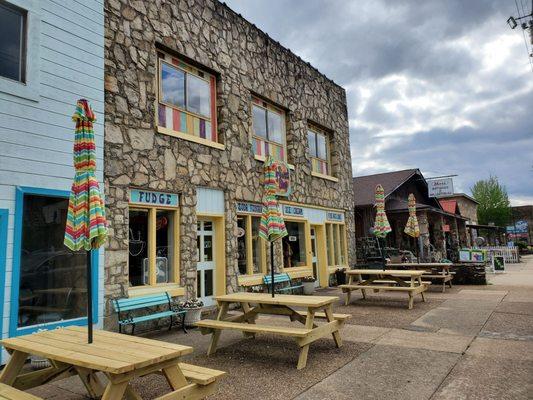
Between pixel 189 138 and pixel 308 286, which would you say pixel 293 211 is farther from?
pixel 189 138

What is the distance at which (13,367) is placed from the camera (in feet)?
12.9

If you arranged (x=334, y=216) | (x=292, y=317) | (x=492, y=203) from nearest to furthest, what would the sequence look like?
(x=292, y=317) < (x=334, y=216) < (x=492, y=203)

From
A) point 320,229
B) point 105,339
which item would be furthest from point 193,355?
point 320,229

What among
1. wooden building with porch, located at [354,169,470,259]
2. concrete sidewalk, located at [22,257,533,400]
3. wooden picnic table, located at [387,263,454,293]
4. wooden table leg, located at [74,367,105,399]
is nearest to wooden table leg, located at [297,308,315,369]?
concrete sidewalk, located at [22,257,533,400]

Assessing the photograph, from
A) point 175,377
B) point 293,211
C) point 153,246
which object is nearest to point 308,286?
point 293,211

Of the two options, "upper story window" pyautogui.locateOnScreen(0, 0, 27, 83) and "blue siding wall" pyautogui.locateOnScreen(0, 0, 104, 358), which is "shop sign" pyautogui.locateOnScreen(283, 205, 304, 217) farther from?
"upper story window" pyautogui.locateOnScreen(0, 0, 27, 83)

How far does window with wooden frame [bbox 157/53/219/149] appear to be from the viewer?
8.66 meters

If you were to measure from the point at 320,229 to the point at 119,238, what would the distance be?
8.56 metres

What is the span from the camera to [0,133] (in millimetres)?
5699

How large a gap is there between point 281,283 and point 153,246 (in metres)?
5.00

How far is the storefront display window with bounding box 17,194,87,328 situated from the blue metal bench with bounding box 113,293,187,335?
0.62m

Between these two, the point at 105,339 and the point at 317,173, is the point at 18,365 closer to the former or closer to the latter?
the point at 105,339

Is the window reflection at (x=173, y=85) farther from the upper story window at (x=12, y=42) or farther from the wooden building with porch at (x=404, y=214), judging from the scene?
the wooden building with porch at (x=404, y=214)

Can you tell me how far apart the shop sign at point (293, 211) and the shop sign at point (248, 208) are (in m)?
1.55
